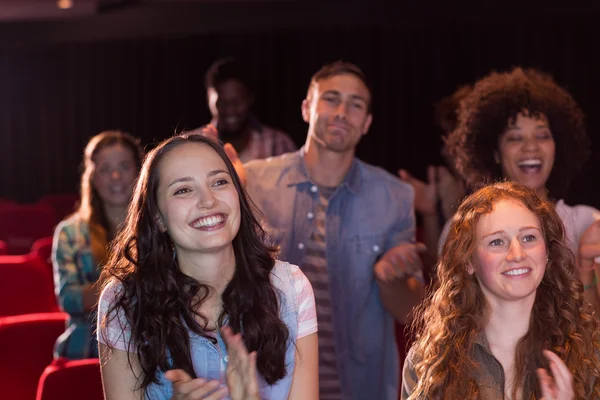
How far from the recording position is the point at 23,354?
359cm

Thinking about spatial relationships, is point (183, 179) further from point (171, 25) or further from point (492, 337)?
point (171, 25)

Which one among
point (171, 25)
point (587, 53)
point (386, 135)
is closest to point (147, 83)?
point (171, 25)

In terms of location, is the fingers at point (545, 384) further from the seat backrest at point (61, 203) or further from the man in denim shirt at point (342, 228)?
the seat backrest at point (61, 203)

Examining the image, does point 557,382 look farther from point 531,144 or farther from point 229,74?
point 229,74

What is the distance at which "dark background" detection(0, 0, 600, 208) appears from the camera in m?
10.2

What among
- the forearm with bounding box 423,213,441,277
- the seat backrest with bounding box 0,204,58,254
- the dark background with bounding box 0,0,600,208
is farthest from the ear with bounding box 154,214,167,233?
the dark background with bounding box 0,0,600,208

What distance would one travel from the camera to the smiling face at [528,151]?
11.3ft

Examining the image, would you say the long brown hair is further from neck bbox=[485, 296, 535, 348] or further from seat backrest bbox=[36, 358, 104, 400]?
seat backrest bbox=[36, 358, 104, 400]

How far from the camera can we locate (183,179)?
8.52 feet

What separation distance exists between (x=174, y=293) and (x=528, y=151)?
4.75 feet

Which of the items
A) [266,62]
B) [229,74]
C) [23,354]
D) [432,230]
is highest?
[266,62]

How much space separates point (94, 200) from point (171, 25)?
7.15 metres

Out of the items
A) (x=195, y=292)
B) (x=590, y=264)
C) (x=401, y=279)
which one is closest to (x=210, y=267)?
(x=195, y=292)

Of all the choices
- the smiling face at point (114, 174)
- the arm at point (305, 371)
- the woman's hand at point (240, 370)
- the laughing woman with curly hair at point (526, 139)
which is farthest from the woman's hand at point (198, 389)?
the smiling face at point (114, 174)
